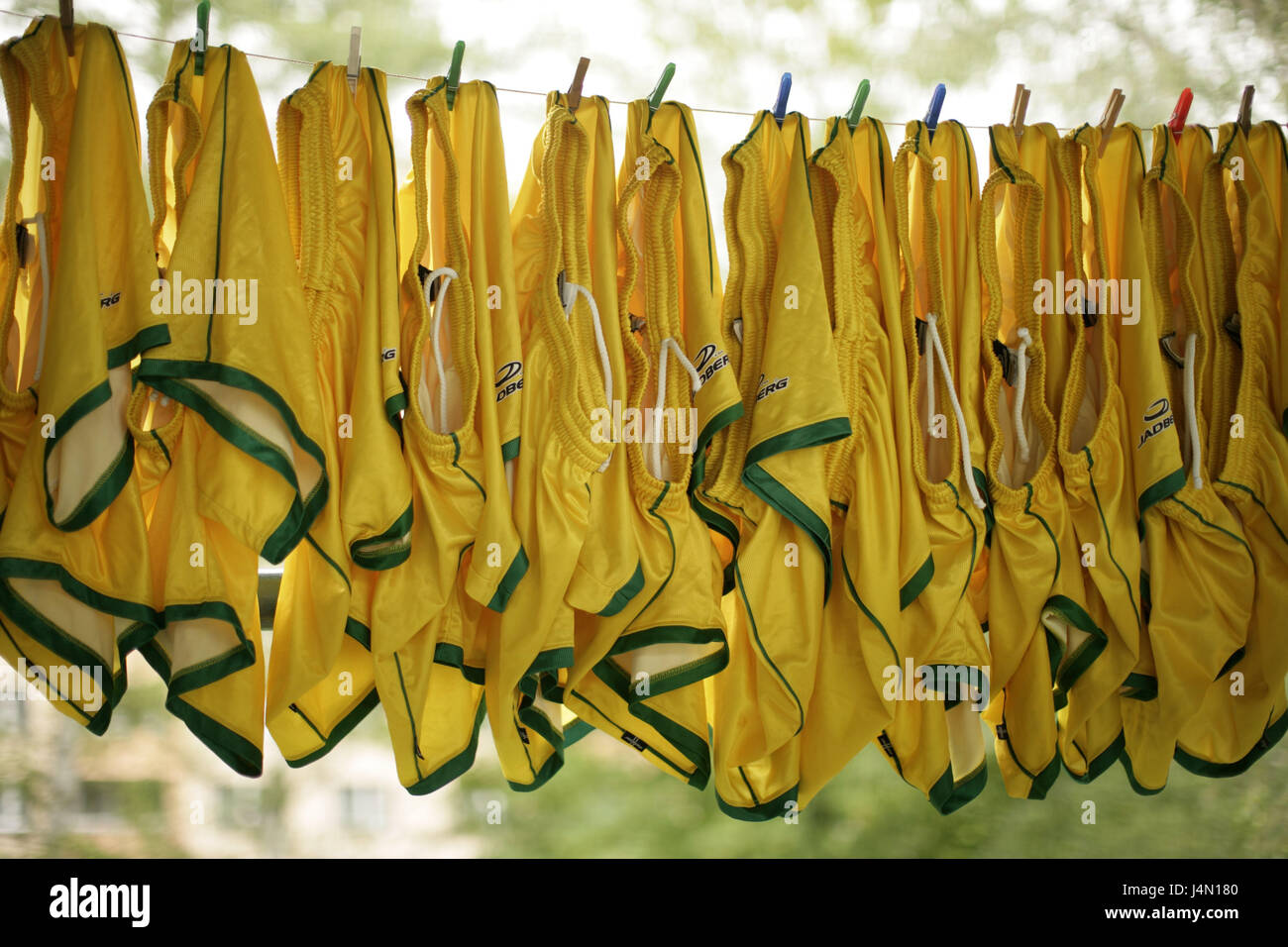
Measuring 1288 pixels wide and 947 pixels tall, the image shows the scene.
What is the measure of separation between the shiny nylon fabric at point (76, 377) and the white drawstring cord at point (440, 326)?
268 millimetres

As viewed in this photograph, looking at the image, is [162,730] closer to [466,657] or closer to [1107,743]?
[466,657]

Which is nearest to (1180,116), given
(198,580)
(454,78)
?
(454,78)

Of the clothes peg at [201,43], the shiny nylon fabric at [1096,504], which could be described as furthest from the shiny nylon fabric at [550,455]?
the shiny nylon fabric at [1096,504]

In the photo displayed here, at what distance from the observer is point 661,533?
1036 mm

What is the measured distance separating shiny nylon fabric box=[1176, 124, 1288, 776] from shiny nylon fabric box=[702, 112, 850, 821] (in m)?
0.55

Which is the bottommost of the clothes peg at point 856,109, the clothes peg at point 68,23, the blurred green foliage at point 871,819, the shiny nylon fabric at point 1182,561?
the blurred green foliage at point 871,819

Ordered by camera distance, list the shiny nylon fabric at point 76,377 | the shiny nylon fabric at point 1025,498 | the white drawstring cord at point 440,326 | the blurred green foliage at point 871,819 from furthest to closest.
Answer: the blurred green foliage at point 871,819
the shiny nylon fabric at point 1025,498
the white drawstring cord at point 440,326
the shiny nylon fabric at point 76,377

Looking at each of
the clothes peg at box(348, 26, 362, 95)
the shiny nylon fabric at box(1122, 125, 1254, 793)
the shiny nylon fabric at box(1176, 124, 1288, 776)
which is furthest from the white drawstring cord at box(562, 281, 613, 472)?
the shiny nylon fabric at box(1176, 124, 1288, 776)

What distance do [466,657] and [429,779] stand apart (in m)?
0.14

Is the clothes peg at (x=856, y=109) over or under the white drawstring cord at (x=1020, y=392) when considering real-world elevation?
over

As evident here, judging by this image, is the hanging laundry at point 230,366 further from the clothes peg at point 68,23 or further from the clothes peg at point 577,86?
the clothes peg at point 577,86

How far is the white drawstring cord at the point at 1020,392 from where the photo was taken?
3.73ft

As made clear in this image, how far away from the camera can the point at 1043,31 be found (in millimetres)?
1531
